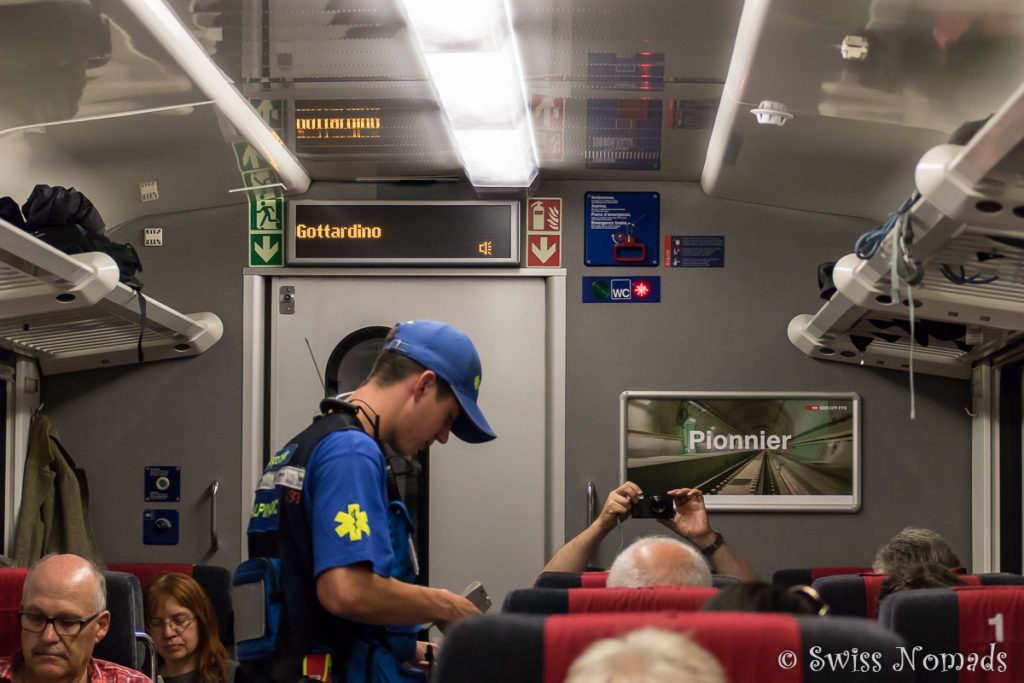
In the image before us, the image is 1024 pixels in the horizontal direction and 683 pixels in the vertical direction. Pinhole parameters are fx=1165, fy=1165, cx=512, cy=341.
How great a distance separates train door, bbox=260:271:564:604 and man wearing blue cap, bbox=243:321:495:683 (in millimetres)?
3523

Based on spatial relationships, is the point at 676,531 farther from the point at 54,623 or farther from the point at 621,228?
the point at 54,623

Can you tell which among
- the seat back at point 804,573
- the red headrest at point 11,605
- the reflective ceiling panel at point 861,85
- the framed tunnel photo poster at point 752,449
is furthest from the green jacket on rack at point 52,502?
the reflective ceiling panel at point 861,85

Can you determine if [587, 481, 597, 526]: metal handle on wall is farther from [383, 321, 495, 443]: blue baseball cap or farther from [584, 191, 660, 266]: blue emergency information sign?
[383, 321, 495, 443]: blue baseball cap

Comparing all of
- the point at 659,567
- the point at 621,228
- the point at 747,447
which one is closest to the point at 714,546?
the point at 747,447

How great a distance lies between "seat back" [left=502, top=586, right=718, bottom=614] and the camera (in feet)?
8.30

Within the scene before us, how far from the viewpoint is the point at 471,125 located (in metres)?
5.02

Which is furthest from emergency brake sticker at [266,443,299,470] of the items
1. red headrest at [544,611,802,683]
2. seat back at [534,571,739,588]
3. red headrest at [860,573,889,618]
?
red headrest at [860,573,889,618]

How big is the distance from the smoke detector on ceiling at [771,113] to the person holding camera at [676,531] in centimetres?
153

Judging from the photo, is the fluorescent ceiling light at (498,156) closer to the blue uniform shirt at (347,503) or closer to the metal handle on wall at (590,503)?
the metal handle on wall at (590,503)

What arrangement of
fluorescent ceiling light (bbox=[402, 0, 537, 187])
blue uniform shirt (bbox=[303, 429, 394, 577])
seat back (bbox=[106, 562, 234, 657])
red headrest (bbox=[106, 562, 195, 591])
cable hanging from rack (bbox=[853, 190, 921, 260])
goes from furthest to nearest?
red headrest (bbox=[106, 562, 195, 591]) < seat back (bbox=[106, 562, 234, 657]) < fluorescent ceiling light (bbox=[402, 0, 537, 187]) < cable hanging from rack (bbox=[853, 190, 921, 260]) < blue uniform shirt (bbox=[303, 429, 394, 577])

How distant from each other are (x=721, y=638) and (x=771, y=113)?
10.2 feet

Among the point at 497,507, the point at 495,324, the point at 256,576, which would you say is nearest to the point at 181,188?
the point at 495,324

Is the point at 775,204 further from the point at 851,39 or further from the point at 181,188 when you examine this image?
the point at 181,188

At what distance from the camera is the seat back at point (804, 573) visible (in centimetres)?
593
